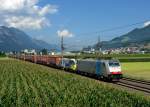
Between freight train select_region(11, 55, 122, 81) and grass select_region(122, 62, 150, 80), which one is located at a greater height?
freight train select_region(11, 55, 122, 81)

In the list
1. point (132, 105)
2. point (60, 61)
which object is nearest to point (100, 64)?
point (132, 105)

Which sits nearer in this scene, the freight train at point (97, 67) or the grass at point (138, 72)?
the freight train at point (97, 67)

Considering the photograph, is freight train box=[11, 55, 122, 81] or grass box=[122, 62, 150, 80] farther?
grass box=[122, 62, 150, 80]

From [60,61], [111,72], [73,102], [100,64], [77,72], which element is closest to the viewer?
[73,102]

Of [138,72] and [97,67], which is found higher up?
[97,67]

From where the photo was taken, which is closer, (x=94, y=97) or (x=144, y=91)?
(x=94, y=97)

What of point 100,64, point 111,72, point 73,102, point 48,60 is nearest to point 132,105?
point 73,102

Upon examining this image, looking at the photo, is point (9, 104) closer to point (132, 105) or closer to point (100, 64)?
point (132, 105)

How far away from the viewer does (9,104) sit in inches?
1262

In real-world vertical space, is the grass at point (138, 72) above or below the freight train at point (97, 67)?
Result: below

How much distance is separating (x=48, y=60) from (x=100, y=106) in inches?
3583

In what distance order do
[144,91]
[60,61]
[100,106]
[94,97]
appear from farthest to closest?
1. [60,61]
2. [144,91]
3. [94,97]
4. [100,106]

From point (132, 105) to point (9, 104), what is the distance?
10142 mm

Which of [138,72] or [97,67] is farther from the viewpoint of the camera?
[138,72]
